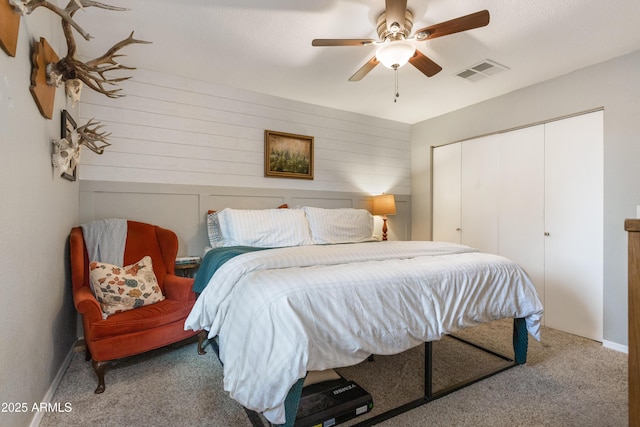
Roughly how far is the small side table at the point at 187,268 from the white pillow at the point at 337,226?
1.16 m

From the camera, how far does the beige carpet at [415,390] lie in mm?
1669

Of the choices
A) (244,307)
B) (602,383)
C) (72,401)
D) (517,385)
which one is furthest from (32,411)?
(602,383)

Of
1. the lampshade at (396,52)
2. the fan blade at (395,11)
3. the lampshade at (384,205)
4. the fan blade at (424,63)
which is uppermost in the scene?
the fan blade at (395,11)

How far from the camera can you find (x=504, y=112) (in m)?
3.48

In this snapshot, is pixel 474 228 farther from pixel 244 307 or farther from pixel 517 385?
pixel 244 307

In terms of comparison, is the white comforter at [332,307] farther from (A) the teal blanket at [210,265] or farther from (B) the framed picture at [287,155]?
(B) the framed picture at [287,155]

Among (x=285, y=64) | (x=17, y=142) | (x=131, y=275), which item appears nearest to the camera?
(x=17, y=142)

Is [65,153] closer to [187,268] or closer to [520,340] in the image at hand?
[187,268]

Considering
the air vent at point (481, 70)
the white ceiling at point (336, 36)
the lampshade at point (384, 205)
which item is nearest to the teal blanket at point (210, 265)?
the white ceiling at point (336, 36)

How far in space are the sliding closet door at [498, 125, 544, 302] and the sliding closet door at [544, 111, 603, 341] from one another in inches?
2.9

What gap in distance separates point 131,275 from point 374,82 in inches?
113

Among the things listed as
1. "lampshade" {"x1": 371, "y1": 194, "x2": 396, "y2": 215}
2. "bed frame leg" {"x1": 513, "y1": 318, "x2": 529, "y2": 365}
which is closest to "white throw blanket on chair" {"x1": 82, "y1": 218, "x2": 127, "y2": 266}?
"lampshade" {"x1": 371, "y1": 194, "x2": 396, "y2": 215}

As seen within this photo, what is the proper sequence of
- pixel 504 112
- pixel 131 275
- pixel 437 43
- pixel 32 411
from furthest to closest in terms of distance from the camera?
pixel 504 112 → pixel 437 43 → pixel 131 275 → pixel 32 411

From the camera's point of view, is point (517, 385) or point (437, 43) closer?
point (517, 385)
